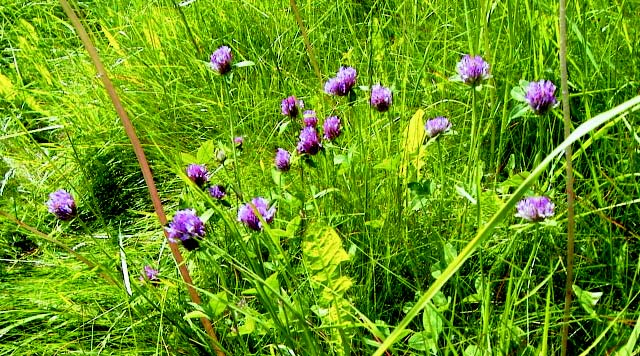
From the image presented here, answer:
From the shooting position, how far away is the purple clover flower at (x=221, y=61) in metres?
1.09

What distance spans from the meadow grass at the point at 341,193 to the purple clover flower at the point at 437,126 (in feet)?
0.08

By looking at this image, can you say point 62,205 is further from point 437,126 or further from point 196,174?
point 437,126

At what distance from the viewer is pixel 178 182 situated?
1565mm

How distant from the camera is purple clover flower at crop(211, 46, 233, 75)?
109 cm

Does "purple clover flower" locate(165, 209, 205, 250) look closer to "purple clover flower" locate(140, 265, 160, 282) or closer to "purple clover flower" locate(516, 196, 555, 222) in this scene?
"purple clover flower" locate(140, 265, 160, 282)

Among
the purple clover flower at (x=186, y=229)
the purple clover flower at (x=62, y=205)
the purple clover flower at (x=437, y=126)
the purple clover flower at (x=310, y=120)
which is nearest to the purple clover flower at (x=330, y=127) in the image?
the purple clover flower at (x=310, y=120)

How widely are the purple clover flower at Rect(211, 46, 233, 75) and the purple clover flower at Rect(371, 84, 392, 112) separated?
234 mm

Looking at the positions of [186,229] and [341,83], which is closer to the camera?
[186,229]

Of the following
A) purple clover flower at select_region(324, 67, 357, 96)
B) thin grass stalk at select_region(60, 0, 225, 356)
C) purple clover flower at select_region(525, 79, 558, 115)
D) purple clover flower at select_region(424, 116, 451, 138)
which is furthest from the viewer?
purple clover flower at select_region(324, 67, 357, 96)

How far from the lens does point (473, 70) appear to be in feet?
3.08

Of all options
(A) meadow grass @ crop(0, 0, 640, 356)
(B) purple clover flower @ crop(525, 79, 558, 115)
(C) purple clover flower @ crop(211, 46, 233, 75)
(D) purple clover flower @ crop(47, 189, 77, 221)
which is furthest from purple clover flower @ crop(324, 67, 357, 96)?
(D) purple clover flower @ crop(47, 189, 77, 221)

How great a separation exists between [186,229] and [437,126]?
1.30ft

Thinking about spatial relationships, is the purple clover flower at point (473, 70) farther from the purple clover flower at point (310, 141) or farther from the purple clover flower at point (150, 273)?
the purple clover flower at point (150, 273)

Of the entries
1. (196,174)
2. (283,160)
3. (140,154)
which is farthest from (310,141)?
Result: (140,154)
